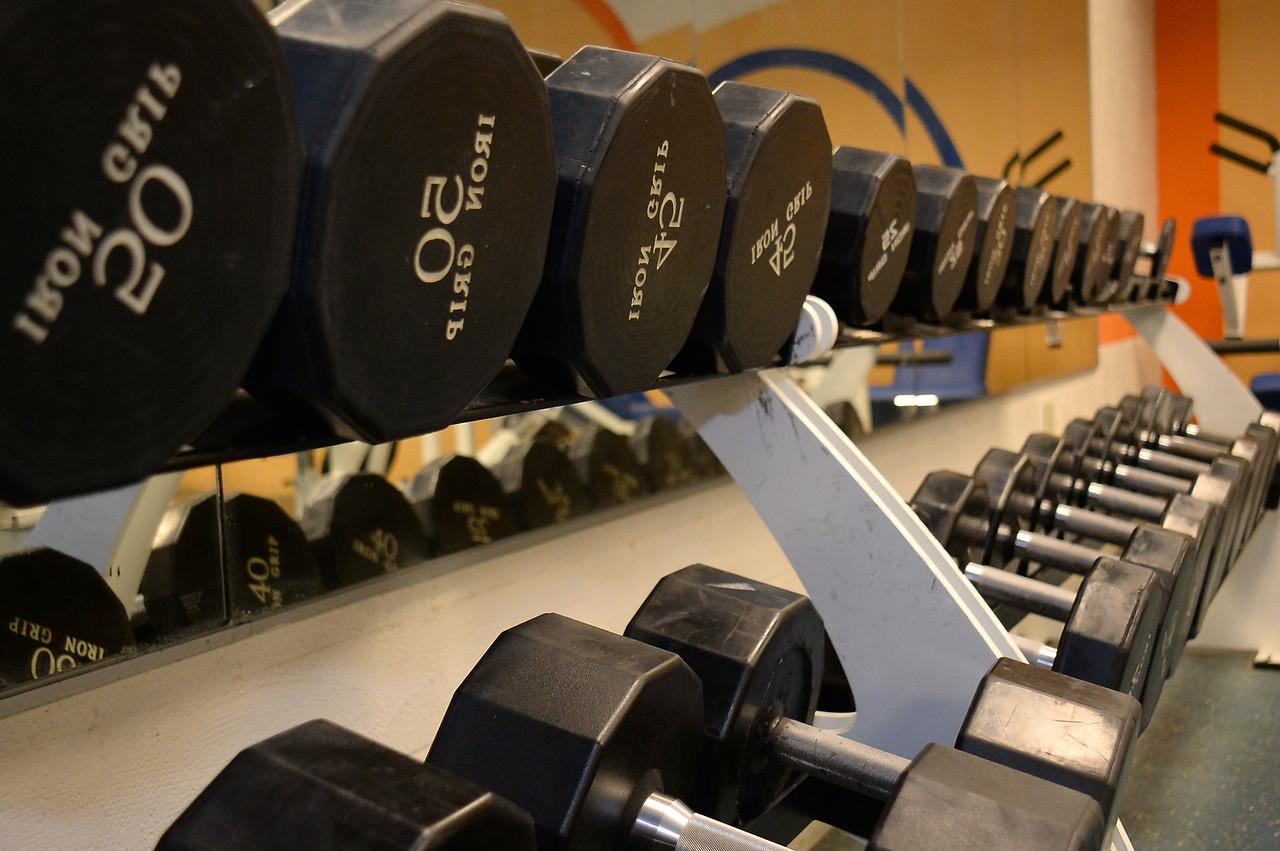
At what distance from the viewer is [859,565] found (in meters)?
0.88

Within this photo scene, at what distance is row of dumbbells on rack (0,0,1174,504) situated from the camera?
34 centimetres

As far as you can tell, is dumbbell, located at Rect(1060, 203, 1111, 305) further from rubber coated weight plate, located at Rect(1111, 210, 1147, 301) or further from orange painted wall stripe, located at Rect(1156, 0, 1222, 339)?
orange painted wall stripe, located at Rect(1156, 0, 1222, 339)

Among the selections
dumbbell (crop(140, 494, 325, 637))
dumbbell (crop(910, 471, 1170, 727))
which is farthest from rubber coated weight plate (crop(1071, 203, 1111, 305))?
dumbbell (crop(140, 494, 325, 637))

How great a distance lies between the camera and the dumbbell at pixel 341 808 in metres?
0.48

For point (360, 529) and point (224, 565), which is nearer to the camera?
point (224, 565)

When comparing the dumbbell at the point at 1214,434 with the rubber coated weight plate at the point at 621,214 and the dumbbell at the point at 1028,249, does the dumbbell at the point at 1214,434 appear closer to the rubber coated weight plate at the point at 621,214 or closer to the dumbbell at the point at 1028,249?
the dumbbell at the point at 1028,249

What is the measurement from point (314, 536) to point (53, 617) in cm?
25

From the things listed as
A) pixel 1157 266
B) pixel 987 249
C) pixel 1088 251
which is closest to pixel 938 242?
pixel 987 249

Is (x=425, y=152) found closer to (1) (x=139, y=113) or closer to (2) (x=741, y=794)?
(1) (x=139, y=113)

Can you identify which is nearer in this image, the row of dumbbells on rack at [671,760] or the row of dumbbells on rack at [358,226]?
the row of dumbbells on rack at [358,226]

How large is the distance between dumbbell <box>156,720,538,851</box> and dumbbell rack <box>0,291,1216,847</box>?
0.33 meters

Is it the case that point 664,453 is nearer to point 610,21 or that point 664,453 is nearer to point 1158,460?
point 610,21

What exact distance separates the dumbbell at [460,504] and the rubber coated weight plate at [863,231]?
16.1 inches

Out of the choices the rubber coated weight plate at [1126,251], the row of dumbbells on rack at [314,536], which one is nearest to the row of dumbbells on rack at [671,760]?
the row of dumbbells on rack at [314,536]
